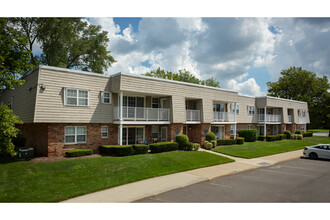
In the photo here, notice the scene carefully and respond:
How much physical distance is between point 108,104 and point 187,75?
134ft

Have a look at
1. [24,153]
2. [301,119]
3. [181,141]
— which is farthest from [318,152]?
[301,119]

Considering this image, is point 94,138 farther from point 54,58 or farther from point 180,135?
point 54,58

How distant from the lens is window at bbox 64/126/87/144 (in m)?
16.7

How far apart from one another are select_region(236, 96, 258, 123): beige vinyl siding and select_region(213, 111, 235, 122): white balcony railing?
3.48 meters

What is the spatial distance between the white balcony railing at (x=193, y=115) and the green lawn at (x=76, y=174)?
6548 millimetres

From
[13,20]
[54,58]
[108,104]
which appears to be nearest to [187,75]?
[54,58]

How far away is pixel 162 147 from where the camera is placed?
61.6ft

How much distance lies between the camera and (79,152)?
629 inches

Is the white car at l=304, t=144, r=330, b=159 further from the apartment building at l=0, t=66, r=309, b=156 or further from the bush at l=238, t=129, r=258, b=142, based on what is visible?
the bush at l=238, t=129, r=258, b=142

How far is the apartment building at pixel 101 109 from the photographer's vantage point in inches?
627

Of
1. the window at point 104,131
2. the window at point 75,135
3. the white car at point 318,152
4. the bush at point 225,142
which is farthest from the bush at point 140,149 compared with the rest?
the white car at point 318,152

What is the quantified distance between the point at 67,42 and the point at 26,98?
1627 centimetres

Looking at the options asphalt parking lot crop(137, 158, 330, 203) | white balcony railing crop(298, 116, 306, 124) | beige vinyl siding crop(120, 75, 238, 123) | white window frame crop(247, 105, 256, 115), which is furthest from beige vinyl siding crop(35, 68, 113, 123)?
white balcony railing crop(298, 116, 306, 124)

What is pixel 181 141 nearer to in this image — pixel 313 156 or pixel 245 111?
pixel 313 156
